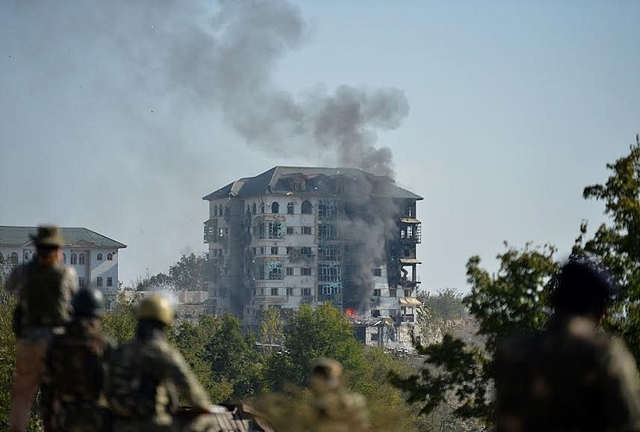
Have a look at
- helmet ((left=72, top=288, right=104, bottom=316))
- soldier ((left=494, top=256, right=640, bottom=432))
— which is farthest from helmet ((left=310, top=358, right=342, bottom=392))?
soldier ((left=494, top=256, right=640, bottom=432))

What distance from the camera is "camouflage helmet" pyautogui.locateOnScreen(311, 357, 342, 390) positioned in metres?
12.5

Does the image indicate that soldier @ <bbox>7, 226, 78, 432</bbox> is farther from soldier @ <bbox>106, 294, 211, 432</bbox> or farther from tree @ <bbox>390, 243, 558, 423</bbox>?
tree @ <bbox>390, 243, 558, 423</bbox>

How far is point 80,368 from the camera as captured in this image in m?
13.8

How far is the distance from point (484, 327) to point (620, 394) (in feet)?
135

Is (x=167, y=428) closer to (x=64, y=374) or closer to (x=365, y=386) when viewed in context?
(x=64, y=374)

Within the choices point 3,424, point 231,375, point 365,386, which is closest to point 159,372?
point 3,424

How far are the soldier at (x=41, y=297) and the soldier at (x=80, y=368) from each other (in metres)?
1.38

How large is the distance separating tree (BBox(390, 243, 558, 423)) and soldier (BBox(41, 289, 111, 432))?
3418 centimetres

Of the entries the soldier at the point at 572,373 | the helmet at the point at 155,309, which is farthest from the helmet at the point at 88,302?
the soldier at the point at 572,373

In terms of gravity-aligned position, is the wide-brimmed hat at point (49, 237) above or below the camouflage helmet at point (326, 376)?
above

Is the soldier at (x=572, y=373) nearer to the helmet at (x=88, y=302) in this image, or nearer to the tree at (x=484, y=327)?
the helmet at (x=88, y=302)

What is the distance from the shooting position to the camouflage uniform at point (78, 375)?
13.6m

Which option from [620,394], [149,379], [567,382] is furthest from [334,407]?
[620,394]

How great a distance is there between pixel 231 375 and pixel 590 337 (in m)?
146
